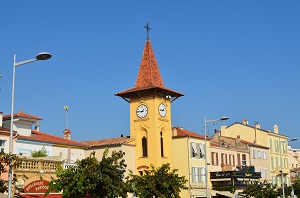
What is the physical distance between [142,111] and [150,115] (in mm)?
1389

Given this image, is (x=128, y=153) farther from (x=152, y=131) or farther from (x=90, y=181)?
(x=90, y=181)

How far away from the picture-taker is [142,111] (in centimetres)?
5356

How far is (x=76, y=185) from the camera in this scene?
2711 centimetres

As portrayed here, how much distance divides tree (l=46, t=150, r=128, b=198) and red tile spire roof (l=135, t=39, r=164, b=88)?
997 inches

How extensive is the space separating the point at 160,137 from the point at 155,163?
3.26m

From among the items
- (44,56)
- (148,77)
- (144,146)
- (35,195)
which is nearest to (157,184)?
(35,195)

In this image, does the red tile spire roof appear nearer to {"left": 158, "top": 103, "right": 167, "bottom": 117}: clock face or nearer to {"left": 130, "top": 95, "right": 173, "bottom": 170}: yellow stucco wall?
{"left": 130, "top": 95, "right": 173, "bottom": 170}: yellow stucco wall

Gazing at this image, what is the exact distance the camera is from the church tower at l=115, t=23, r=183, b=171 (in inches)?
2032

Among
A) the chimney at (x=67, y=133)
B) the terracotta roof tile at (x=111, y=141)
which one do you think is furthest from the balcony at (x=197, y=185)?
the chimney at (x=67, y=133)

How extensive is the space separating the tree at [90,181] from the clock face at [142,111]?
24.4m

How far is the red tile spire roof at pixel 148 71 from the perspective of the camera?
53.9 m

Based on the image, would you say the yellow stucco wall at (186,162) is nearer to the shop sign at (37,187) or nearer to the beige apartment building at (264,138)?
the beige apartment building at (264,138)

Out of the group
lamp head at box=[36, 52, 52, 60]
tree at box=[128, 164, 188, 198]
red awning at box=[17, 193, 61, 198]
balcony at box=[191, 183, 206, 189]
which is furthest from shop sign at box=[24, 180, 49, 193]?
balcony at box=[191, 183, 206, 189]

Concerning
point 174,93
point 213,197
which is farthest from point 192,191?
point 174,93
